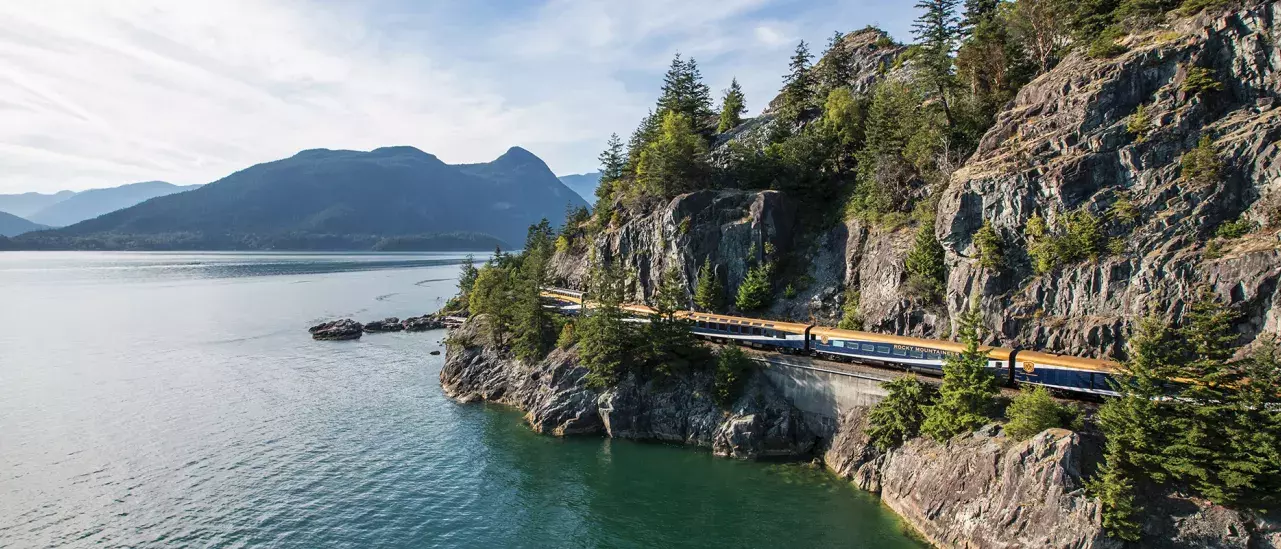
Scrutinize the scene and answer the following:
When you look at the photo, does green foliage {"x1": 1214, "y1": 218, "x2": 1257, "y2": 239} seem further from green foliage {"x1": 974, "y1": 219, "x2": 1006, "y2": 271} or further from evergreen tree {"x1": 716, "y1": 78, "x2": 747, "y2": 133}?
evergreen tree {"x1": 716, "y1": 78, "x2": 747, "y2": 133}

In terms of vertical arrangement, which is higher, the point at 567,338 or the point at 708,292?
the point at 708,292

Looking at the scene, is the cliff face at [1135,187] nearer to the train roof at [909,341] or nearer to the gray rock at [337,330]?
the train roof at [909,341]

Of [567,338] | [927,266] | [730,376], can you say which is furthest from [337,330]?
[927,266]

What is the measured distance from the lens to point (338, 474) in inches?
1722

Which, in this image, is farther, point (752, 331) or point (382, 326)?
point (382, 326)

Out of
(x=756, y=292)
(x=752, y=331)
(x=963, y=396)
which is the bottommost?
(x=963, y=396)

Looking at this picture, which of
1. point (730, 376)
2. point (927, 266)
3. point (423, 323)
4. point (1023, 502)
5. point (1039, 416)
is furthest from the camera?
point (423, 323)

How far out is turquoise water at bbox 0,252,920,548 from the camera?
35875mm

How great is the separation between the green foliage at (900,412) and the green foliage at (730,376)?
10.6 meters

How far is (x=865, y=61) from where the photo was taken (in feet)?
287

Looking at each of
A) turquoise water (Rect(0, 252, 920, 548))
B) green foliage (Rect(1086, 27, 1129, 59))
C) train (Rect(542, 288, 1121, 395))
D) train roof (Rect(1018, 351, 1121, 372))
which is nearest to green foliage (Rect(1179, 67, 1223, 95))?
green foliage (Rect(1086, 27, 1129, 59))

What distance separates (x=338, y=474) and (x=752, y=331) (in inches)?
1327

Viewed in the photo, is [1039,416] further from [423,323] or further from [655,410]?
[423,323]

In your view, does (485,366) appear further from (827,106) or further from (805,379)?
(827,106)
